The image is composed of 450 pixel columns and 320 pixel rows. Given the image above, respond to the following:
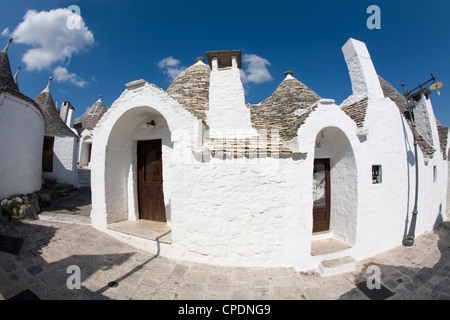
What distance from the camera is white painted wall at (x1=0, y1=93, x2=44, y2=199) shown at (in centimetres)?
589

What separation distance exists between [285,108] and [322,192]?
3050mm

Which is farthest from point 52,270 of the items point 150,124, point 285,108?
point 285,108

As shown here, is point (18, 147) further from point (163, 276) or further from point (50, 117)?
point (163, 276)

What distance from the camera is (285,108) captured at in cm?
612

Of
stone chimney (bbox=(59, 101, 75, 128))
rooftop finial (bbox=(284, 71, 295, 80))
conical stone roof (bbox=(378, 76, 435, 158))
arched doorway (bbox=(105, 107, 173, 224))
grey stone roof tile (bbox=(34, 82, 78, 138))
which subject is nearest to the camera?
arched doorway (bbox=(105, 107, 173, 224))

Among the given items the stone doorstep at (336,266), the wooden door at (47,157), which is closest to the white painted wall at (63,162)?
the wooden door at (47,157)

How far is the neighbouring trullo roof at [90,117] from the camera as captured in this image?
15.6 m

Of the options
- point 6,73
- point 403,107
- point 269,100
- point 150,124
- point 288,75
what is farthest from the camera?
point 403,107

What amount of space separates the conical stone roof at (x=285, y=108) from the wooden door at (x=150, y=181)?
11.0 feet

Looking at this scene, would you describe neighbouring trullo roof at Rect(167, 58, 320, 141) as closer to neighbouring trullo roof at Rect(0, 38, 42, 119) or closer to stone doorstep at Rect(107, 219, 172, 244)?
stone doorstep at Rect(107, 219, 172, 244)

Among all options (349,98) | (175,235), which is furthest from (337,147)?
(175,235)

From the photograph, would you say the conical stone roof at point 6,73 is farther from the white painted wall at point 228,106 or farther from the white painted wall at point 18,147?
the white painted wall at point 228,106
